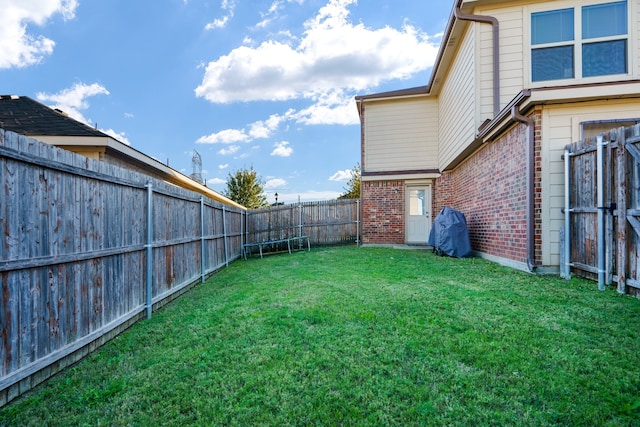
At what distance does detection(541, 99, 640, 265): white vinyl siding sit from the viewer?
16.1ft

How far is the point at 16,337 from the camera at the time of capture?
1941mm

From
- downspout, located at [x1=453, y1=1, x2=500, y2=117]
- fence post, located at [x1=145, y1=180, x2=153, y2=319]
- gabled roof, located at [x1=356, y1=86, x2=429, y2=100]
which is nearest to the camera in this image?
fence post, located at [x1=145, y1=180, x2=153, y2=319]

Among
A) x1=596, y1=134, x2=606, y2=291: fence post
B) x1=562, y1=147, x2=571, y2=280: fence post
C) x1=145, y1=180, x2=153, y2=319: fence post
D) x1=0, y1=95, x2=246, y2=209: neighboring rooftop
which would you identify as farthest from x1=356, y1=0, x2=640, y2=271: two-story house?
x1=0, y1=95, x2=246, y2=209: neighboring rooftop

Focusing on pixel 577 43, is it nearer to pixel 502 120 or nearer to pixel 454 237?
pixel 502 120

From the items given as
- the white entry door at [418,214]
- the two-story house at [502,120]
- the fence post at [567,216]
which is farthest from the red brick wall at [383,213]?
the fence post at [567,216]

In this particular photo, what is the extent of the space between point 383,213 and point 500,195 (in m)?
4.87

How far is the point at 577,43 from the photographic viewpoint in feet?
20.5

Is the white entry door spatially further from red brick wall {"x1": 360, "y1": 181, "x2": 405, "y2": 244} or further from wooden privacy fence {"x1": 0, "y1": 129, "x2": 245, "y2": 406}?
wooden privacy fence {"x1": 0, "y1": 129, "x2": 245, "y2": 406}

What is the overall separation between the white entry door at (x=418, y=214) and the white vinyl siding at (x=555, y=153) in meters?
5.67

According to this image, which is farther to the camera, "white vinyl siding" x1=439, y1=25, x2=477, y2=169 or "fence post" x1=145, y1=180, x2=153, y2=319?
"white vinyl siding" x1=439, y1=25, x2=477, y2=169

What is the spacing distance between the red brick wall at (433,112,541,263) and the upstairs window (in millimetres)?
2116

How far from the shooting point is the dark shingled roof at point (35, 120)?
6.33 metres

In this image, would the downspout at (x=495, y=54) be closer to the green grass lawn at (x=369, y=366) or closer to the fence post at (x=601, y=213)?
the fence post at (x=601, y=213)

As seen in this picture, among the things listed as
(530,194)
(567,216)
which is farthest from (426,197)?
(567,216)
